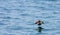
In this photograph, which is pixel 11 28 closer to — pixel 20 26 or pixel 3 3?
pixel 20 26

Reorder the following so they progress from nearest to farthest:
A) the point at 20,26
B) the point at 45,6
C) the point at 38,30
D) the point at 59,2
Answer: the point at 38,30 < the point at 20,26 < the point at 45,6 < the point at 59,2

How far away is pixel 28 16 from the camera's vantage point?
36.7ft

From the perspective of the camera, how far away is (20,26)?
9.82 meters

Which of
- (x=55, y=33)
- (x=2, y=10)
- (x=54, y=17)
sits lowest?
(x=55, y=33)

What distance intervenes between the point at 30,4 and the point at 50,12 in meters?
1.76

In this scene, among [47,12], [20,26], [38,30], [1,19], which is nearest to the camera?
[38,30]

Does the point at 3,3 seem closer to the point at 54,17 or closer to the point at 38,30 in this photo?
the point at 54,17

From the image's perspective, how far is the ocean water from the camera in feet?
30.6

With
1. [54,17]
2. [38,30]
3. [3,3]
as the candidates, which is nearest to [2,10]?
[3,3]

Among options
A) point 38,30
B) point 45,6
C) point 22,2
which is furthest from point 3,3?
point 38,30

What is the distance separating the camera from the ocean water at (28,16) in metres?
9.34

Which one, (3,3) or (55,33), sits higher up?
(3,3)

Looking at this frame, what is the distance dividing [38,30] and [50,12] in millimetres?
2913

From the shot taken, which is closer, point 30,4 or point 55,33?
point 55,33
